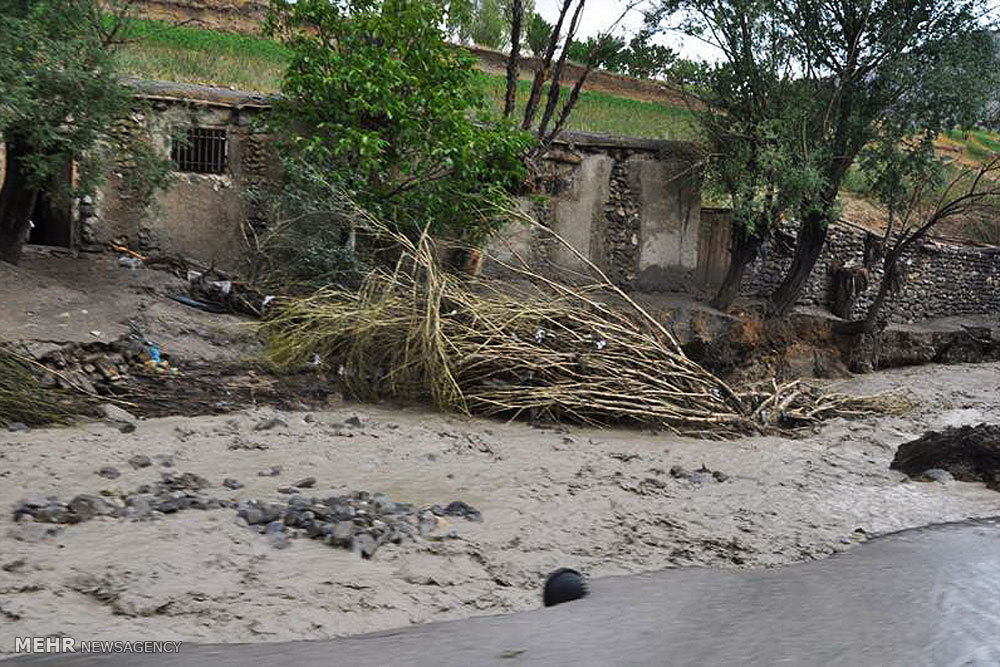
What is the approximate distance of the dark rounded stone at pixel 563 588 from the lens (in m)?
4.29

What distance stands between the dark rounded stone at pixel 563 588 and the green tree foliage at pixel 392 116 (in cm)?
729

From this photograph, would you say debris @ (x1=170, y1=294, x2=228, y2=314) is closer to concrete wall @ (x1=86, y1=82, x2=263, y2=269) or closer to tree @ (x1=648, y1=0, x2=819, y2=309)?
concrete wall @ (x1=86, y1=82, x2=263, y2=269)

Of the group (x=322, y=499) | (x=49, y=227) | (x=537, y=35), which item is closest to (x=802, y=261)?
(x=537, y=35)

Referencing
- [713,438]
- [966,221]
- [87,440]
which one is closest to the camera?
[87,440]

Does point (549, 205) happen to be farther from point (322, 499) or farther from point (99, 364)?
point (322, 499)

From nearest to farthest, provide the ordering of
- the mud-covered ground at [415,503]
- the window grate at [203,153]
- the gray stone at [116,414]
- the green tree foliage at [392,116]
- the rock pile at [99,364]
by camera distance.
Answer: the mud-covered ground at [415,503] < the gray stone at [116,414] < the rock pile at [99,364] < the green tree foliage at [392,116] < the window grate at [203,153]

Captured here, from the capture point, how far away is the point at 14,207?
32.2ft

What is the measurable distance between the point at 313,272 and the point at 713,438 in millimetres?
5269

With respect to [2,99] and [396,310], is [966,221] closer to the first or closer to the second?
[396,310]

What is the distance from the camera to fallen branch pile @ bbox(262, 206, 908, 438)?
8391mm

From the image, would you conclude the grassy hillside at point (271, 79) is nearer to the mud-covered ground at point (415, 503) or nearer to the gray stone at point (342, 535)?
the mud-covered ground at point (415, 503)

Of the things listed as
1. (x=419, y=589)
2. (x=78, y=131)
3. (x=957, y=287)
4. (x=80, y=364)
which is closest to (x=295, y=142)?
(x=78, y=131)

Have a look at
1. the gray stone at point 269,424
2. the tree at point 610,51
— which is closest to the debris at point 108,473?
the gray stone at point 269,424

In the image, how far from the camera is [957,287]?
19.5 metres
